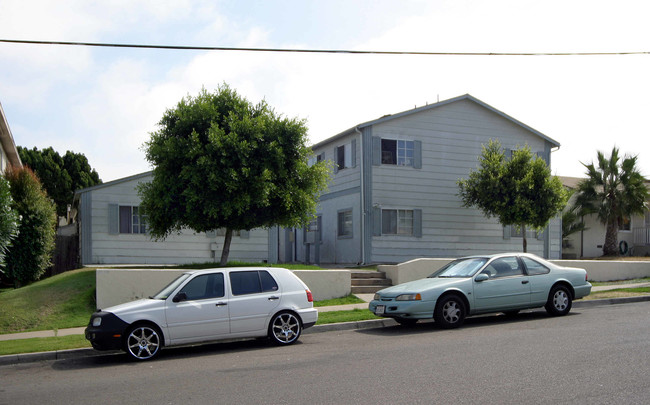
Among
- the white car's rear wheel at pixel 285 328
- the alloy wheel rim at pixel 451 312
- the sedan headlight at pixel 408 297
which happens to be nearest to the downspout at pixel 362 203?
the sedan headlight at pixel 408 297

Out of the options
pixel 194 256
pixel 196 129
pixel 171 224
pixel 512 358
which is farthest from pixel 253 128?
pixel 512 358

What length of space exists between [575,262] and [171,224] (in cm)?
1313

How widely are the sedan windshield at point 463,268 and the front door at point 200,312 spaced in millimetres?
4970

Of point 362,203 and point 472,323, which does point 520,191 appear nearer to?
point 362,203

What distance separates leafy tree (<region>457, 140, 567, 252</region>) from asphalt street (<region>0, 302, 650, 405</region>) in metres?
10.9

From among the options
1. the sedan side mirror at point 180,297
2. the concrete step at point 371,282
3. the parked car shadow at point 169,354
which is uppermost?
the sedan side mirror at point 180,297

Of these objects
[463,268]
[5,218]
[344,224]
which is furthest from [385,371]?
[344,224]

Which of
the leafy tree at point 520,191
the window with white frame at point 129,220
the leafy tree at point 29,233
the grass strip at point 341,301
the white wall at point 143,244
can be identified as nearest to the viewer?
the grass strip at point 341,301

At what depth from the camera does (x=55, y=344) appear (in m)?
11.4

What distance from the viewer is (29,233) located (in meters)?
20.1

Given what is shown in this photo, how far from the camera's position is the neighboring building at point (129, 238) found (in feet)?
70.7

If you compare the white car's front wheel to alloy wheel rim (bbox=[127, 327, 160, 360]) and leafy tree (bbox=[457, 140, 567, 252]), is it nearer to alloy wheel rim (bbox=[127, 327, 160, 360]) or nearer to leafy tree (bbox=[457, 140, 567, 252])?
alloy wheel rim (bbox=[127, 327, 160, 360])

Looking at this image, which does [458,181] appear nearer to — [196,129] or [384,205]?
[384,205]

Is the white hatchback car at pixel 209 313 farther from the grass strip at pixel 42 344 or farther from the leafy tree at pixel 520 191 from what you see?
the leafy tree at pixel 520 191
